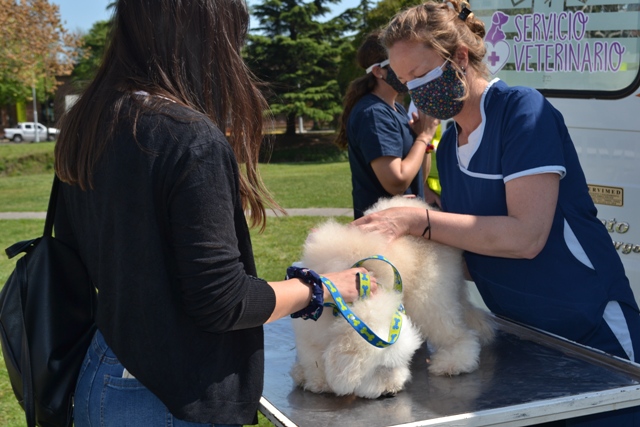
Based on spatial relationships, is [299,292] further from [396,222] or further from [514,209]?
[514,209]

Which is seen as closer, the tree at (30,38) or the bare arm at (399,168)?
the bare arm at (399,168)

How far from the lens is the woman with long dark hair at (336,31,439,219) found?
382cm

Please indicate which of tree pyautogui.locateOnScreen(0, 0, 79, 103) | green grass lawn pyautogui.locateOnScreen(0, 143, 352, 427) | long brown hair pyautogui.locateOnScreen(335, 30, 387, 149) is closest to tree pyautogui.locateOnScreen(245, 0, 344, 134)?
green grass lawn pyautogui.locateOnScreen(0, 143, 352, 427)

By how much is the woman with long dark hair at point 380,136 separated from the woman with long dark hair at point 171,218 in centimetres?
208

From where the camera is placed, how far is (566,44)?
3.70 metres

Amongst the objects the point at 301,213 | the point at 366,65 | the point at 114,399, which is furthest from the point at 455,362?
the point at 301,213

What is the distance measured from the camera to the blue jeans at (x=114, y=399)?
1.68 metres

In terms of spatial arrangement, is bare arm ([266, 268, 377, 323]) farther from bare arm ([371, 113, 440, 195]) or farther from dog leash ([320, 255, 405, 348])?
bare arm ([371, 113, 440, 195])

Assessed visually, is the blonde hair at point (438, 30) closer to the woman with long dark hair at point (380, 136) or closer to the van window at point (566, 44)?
the woman with long dark hair at point (380, 136)

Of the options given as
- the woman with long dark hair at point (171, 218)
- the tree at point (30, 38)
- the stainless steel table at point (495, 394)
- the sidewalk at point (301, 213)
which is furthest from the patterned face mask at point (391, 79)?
the tree at point (30, 38)

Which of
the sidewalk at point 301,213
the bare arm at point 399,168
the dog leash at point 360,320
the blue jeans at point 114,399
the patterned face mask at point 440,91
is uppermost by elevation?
the patterned face mask at point 440,91

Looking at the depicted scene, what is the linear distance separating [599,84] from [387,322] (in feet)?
7.61

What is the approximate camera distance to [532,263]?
2184mm

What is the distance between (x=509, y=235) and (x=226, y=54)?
103cm
